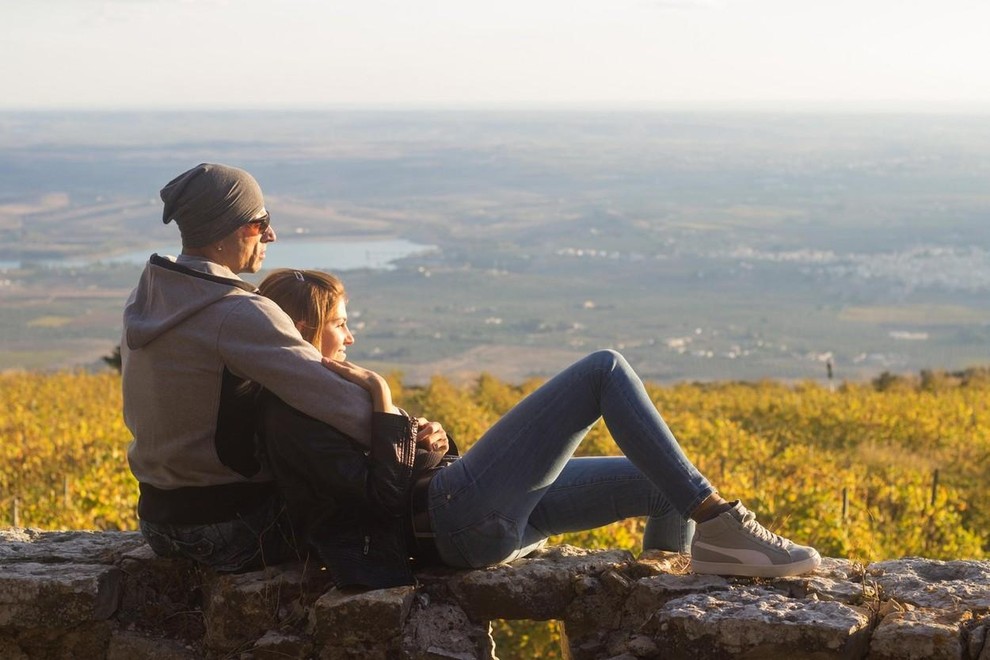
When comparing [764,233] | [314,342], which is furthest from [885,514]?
[764,233]

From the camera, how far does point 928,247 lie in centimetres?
16575

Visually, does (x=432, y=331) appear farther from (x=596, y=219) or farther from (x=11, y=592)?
(x=11, y=592)

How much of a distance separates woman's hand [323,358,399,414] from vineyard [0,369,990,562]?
2.33 metres

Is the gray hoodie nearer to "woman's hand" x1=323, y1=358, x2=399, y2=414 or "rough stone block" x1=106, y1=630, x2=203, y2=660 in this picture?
"woman's hand" x1=323, y1=358, x2=399, y2=414

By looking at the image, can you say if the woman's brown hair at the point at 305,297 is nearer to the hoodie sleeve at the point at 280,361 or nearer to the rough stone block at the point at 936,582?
the hoodie sleeve at the point at 280,361

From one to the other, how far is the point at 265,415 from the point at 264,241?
2.14ft

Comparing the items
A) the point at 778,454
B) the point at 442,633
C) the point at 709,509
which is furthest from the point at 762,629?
the point at 778,454

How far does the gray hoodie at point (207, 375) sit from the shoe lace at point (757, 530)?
1.28 meters

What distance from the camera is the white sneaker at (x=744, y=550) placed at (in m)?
3.99

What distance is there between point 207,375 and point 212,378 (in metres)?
0.02

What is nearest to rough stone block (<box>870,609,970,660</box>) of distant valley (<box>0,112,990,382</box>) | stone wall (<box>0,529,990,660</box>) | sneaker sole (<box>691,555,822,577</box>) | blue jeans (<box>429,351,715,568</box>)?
stone wall (<box>0,529,990,660</box>)

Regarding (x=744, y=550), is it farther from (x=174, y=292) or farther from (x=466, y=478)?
(x=174, y=292)

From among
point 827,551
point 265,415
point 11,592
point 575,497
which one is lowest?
point 827,551

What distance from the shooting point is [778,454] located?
1401 cm
